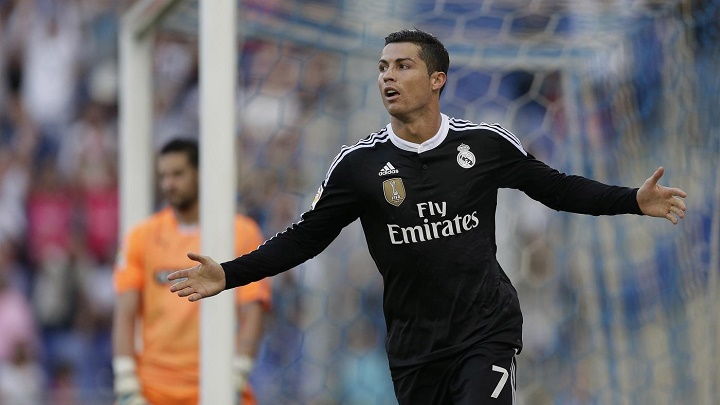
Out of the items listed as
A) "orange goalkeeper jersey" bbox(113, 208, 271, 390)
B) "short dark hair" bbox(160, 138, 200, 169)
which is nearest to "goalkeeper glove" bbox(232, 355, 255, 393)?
"orange goalkeeper jersey" bbox(113, 208, 271, 390)

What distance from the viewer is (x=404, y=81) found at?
13.5 ft

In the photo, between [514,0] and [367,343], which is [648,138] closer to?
[514,0]

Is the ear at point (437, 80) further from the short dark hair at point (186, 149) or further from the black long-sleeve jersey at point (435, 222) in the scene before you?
the short dark hair at point (186, 149)

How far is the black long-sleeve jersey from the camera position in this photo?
13.2ft

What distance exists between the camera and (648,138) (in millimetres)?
6547

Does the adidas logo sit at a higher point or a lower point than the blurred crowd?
lower

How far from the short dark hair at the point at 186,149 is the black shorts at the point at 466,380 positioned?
225 cm

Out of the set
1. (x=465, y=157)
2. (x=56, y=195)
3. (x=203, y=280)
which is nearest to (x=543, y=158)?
(x=465, y=157)

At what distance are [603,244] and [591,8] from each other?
1457mm

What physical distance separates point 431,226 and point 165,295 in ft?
7.58

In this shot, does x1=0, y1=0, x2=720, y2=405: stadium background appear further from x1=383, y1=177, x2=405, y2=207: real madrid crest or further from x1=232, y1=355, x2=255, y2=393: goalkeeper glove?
x1=383, y1=177, x2=405, y2=207: real madrid crest

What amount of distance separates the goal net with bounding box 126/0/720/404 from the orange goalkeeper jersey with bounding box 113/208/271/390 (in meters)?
0.87

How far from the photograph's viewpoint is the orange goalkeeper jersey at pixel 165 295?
5863mm

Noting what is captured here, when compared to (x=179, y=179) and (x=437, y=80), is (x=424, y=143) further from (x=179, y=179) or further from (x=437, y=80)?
(x=179, y=179)
